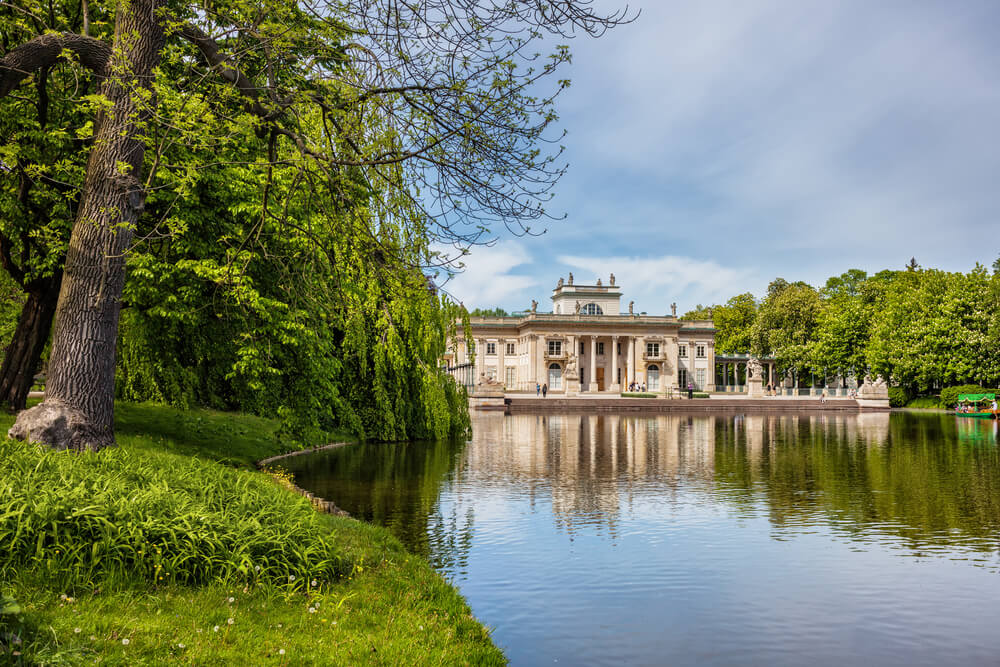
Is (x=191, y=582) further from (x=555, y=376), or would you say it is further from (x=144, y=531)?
(x=555, y=376)

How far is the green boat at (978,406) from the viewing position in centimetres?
4609

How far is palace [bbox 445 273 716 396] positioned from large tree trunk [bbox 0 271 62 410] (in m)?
67.8

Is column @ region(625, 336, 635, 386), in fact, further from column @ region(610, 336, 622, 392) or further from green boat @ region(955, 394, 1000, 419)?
green boat @ region(955, 394, 1000, 419)

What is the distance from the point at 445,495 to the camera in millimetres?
14641

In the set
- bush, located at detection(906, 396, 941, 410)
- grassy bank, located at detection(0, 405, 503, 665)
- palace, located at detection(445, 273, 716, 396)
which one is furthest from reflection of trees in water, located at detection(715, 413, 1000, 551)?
palace, located at detection(445, 273, 716, 396)

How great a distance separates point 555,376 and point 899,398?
115ft

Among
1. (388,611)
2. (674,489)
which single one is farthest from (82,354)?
(674,489)

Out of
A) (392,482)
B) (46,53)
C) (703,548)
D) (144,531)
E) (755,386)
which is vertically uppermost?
(46,53)

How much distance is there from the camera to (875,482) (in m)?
17.1

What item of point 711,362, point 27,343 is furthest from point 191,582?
point 711,362

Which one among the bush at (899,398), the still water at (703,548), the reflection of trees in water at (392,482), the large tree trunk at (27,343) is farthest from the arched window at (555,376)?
the large tree trunk at (27,343)

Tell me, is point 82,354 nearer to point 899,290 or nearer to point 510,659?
point 510,659

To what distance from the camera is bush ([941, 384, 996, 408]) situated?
169ft

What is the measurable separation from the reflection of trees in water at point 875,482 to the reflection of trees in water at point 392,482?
19.2ft
